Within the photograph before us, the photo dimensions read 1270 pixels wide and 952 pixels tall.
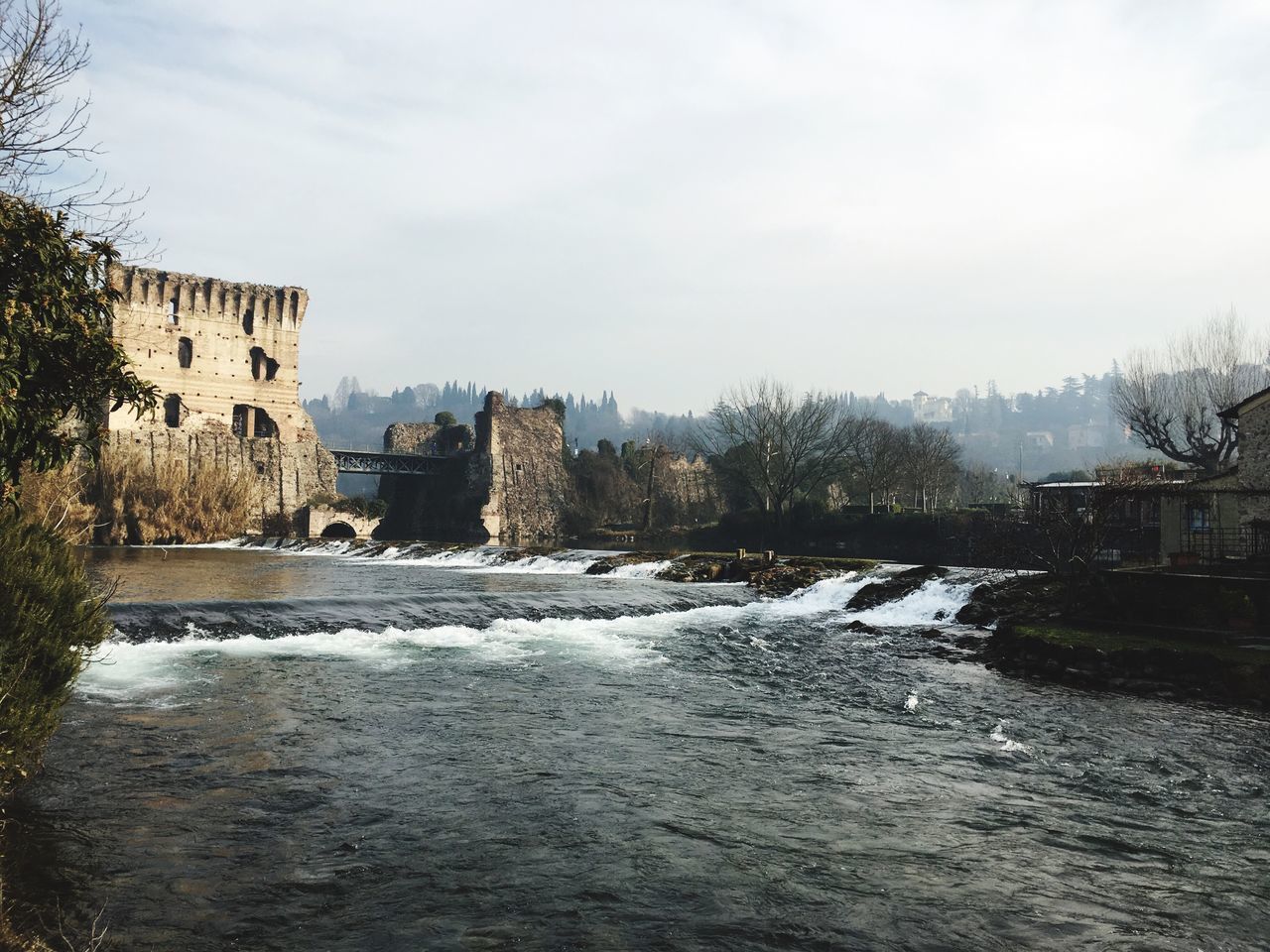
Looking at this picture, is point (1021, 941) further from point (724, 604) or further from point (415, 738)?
point (724, 604)

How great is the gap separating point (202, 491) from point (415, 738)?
3851 centimetres

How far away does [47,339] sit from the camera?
523 cm

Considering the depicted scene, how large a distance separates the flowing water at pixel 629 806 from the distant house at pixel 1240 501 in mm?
9795

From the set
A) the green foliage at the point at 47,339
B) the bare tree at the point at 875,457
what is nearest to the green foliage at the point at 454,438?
the bare tree at the point at 875,457

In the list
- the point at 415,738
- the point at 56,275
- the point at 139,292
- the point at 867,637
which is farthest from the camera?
the point at 139,292

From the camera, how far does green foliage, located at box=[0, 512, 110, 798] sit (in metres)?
5.07

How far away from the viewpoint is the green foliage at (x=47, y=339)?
16.8ft

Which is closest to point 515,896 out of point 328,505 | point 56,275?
point 56,275

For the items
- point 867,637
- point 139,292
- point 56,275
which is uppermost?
point 139,292

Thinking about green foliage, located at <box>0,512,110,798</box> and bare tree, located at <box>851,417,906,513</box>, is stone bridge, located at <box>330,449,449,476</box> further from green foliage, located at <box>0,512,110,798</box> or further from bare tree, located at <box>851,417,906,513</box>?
green foliage, located at <box>0,512,110,798</box>

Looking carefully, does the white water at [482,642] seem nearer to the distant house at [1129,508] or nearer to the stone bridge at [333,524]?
the distant house at [1129,508]

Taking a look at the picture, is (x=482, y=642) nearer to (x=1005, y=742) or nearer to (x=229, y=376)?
(x=1005, y=742)

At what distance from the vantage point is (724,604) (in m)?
20.5

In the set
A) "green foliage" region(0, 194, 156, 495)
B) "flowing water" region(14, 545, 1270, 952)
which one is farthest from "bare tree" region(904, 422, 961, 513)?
"green foliage" region(0, 194, 156, 495)
